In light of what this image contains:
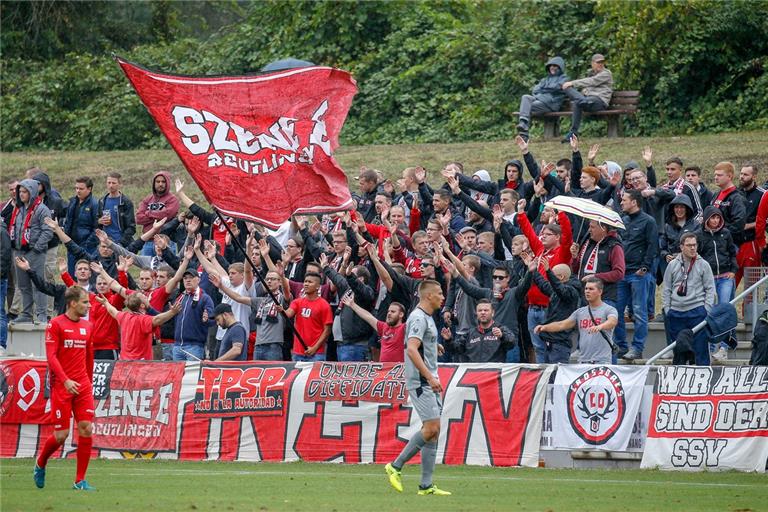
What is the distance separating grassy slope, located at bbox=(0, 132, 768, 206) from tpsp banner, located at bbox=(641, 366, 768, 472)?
39.4ft

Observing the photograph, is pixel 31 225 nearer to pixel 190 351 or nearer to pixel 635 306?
pixel 190 351

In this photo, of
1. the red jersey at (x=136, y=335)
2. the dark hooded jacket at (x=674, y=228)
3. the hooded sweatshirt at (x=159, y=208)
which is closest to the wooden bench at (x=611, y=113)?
the dark hooded jacket at (x=674, y=228)

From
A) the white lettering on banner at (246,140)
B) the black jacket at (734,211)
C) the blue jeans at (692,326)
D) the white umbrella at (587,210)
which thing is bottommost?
the blue jeans at (692,326)

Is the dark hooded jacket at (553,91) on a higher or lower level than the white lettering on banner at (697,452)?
higher

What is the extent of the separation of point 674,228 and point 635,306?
1.74 meters

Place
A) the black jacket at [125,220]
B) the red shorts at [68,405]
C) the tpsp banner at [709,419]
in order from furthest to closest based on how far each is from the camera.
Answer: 1. the black jacket at [125,220]
2. the tpsp banner at [709,419]
3. the red shorts at [68,405]

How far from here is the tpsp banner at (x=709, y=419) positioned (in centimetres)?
1598

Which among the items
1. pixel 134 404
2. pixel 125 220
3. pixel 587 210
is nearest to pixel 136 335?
pixel 134 404

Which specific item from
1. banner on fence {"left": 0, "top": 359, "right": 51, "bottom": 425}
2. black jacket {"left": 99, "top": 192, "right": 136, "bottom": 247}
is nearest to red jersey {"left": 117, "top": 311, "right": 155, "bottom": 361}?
banner on fence {"left": 0, "top": 359, "right": 51, "bottom": 425}

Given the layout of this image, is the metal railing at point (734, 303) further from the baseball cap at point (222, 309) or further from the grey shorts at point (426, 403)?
the baseball cap at point (222, 309)

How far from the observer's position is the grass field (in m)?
12.6

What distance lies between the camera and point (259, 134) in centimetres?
1769

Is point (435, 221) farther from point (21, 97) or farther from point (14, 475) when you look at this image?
point (21, 97)

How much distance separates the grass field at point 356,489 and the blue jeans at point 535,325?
2056 millimetres
